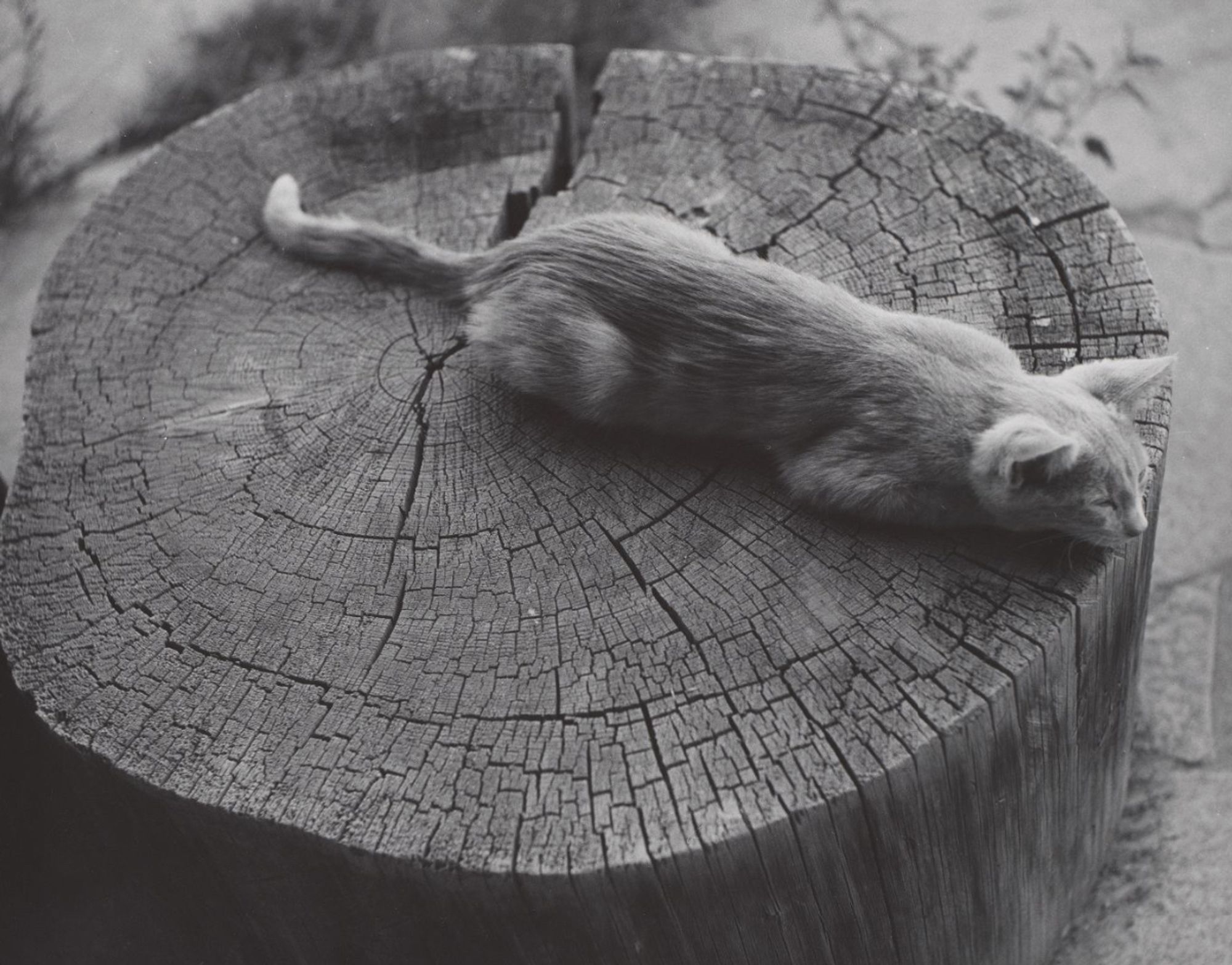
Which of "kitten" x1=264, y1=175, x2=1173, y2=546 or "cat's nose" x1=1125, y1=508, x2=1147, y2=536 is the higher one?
"kitten" x1=264, y1=175, x2=1173, y2=546

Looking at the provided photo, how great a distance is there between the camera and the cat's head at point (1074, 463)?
6.05 ft

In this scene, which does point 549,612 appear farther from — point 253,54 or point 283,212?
point 253,54

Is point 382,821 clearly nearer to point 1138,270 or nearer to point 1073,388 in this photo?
point 1073,388

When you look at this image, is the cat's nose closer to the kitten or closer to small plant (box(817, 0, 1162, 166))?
the kitten

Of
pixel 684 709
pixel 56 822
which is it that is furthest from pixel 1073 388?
pixel 56 822

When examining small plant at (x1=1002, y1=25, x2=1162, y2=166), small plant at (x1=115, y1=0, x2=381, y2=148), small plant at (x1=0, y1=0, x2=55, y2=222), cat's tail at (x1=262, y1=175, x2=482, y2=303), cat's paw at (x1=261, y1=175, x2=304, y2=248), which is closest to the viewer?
cat's tail at (x1=262, y1=175, x2=482, y2=303)

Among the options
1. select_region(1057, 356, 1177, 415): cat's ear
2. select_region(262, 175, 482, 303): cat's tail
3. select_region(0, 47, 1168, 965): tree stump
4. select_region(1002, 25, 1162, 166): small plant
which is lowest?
select_region(0, 47, 1168, 965): tree stump

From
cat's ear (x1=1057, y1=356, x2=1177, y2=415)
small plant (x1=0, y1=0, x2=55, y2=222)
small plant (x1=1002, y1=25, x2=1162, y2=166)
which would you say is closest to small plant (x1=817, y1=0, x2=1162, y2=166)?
small plant (x1=1002, y1=25, x2=1162, y2=166)

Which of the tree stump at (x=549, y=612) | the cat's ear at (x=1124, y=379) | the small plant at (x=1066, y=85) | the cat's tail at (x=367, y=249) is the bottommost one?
the tree stump at (x=549, y=612)

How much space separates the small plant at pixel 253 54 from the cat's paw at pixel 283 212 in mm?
2289

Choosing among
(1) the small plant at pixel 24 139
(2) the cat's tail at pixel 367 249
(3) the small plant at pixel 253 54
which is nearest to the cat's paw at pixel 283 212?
(2) the cat's tail at pixel 367 249

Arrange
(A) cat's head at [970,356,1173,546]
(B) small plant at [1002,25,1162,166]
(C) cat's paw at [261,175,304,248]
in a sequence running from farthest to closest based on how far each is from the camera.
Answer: (B) small plant at [1002,25,1162,166] → (C) cat's paw at [261,175,304,248] → (A) cat's head at [970,356,1173,546]

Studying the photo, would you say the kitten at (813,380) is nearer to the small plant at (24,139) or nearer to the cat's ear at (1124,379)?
the cat's ear at (1124,379)

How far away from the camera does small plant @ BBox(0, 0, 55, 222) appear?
15.2 ft
